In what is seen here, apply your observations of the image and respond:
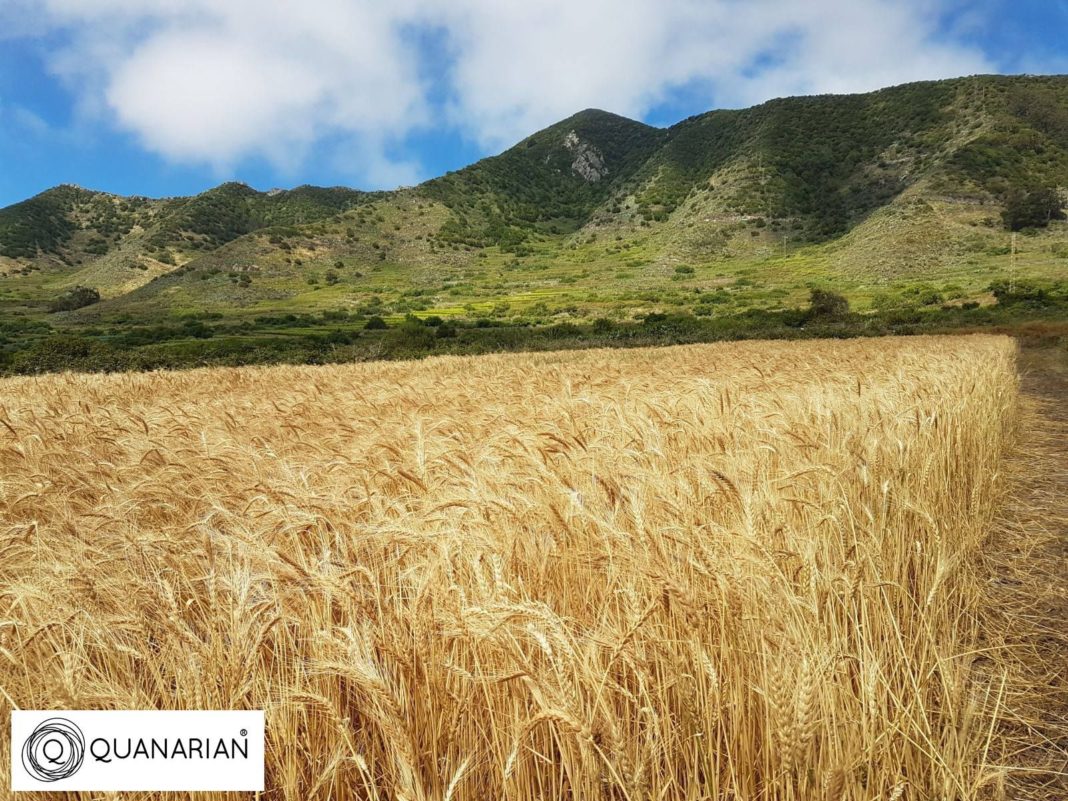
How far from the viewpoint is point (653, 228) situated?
11700cm

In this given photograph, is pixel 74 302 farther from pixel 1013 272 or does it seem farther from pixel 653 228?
pixel 1013 272

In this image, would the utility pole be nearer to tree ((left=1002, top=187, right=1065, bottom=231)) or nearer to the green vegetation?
the green vegetation

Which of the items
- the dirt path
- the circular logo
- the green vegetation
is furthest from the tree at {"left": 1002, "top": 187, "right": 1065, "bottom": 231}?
the circular logo

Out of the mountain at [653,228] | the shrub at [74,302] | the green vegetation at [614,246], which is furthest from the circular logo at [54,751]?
the shrub at [74,302]

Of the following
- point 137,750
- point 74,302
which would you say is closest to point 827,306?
point 137,750

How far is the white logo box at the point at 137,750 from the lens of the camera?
1248 millimetres

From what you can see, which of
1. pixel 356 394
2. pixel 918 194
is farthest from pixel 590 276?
pixel 356 394

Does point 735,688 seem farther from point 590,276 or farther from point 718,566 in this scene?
point 590,276

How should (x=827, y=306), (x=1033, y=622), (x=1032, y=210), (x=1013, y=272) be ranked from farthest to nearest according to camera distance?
1. (x=1032, y=210)
2. (x=1013, y=272)
3. (x=827, y=306)
4. (x=1033, y=622)

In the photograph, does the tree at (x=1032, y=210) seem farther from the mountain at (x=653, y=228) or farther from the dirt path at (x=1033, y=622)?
the dirt path at (x=1033, y=622)

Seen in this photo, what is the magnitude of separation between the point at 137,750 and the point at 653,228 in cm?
12395

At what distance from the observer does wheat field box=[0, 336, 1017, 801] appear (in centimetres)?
136

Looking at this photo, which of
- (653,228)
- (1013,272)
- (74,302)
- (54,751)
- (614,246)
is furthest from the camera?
(653,228)

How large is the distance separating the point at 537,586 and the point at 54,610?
1.51 m
